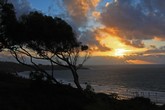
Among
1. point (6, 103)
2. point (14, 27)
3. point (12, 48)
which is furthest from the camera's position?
point (12, 48)

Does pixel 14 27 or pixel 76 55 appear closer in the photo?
pixel 14 27

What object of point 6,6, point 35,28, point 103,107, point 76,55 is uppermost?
point 6,6

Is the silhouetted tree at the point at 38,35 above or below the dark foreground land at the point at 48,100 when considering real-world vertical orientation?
above

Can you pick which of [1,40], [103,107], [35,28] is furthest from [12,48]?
[103,107]

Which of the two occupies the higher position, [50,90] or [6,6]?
[6,6]

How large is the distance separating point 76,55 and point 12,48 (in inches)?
237

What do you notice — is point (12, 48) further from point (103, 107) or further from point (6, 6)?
point (103, 107)

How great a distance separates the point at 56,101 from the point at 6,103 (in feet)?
15.0

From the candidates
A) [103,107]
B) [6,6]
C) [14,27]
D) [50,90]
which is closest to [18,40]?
[14,27]

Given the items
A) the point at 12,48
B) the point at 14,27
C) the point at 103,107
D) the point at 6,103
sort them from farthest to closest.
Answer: the point at 12,48
the point at 14,27
the point at 103,107
the point at 6,103

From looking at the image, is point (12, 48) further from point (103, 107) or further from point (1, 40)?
point (103, 107)

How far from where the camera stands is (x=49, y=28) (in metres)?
29.7

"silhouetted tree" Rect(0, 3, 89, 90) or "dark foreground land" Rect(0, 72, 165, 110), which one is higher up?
"silhouetted tree" Rect(0, 3, 89, 90)

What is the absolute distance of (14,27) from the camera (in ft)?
95.8
